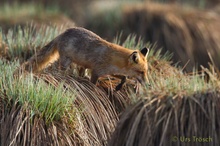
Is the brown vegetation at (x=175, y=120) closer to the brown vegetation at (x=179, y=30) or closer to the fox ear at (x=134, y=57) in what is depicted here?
the fox ear at (x=134, y=57)

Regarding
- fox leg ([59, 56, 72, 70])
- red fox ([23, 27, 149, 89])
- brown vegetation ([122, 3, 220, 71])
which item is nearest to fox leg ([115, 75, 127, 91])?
red fox ([23, 27, 149, 89])

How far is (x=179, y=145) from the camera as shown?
6152mm

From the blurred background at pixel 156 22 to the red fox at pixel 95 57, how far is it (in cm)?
606

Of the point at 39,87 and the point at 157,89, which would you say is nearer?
the point at 157,89

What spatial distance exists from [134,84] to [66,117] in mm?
1341

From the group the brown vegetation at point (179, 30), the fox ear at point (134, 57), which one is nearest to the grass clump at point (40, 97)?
the fox ear at point (134, 57)

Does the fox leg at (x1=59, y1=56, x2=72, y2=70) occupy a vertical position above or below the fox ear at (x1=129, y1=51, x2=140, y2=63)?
below

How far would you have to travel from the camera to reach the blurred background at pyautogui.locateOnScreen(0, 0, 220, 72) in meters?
14.8

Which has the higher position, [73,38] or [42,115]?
[73,38]

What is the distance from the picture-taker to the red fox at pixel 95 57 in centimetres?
783

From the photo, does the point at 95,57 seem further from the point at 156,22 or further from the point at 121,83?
the point at 156,22

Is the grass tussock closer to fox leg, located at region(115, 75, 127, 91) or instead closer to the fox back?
fox leg, located at region(115, 75, 127, 91)

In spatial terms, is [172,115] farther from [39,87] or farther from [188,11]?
[188,11]

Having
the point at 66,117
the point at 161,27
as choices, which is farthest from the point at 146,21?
the point at 66,117
